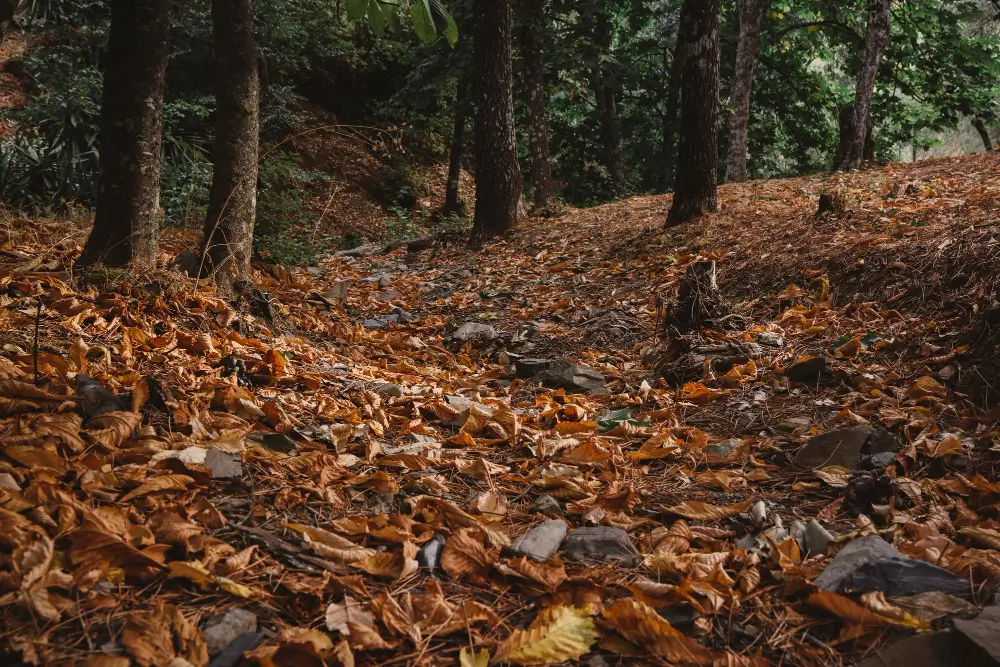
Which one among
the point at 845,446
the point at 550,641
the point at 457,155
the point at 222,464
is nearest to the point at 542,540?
the point at 550,641

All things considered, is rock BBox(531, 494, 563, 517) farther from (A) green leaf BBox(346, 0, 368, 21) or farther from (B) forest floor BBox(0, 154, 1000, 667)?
(A) green leaf BBox(346, 0, 368, 21)

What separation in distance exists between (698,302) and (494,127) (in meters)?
4.77

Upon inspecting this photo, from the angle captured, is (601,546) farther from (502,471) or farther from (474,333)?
(474,333)

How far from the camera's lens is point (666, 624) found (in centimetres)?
167

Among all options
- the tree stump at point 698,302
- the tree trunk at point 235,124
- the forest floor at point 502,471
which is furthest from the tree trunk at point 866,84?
the tree trunk at point 235,124

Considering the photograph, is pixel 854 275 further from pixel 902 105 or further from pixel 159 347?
pixel 902 105

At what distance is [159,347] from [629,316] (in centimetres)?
334

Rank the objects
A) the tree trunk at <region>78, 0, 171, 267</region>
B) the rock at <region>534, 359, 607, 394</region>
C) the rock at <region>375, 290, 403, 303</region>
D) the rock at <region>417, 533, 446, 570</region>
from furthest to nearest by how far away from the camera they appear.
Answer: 1. the rock at <region>375, 290, 403, 303</region>
2. the rock at <region>534, 359, 607, 394</region>
3. the tree trunk at <region>78, 0, 171, 267</region>
4. the rock at <region>417, 533, 446, 570</region>

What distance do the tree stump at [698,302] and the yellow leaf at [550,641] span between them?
10.2 feet

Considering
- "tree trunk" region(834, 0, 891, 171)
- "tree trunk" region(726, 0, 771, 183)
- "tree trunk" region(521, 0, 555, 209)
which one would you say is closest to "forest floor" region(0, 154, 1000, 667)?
"tree trunk" region(834, 0, 891, 171)

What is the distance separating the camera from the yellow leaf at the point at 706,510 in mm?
2348

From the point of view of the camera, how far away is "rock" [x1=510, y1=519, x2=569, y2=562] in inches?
80.7

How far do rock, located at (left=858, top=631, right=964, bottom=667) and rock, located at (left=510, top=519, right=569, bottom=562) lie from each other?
2.81 ft

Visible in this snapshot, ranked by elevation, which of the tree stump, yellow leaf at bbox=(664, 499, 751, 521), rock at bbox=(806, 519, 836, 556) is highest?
the tree stump
